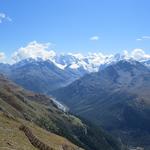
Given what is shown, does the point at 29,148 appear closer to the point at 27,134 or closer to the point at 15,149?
the point at 15,149

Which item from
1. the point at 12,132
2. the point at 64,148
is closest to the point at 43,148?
the point at 12,132

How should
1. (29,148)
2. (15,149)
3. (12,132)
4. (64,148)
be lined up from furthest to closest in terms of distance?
(64,148)
(12,132)
(29,148)
(15,149)

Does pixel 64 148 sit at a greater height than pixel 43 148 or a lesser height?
lesser

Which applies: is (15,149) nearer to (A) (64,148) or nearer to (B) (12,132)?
(B) (12,132)

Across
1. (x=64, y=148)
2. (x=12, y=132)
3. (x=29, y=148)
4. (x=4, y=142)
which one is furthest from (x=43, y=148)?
(x=64, y=148)

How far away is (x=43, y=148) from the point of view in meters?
57.0

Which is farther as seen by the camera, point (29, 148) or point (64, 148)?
point (64, 148)

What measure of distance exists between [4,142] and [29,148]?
3763 mm

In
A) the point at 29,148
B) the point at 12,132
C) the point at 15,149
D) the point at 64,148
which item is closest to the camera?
the point at 15,149

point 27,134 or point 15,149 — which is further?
point 27,134

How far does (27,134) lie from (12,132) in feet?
9.17

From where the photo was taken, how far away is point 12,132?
70.0 metres

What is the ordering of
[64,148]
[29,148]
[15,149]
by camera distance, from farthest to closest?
[64,148], [29,148], [15,149]

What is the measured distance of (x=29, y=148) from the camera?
55.3m
